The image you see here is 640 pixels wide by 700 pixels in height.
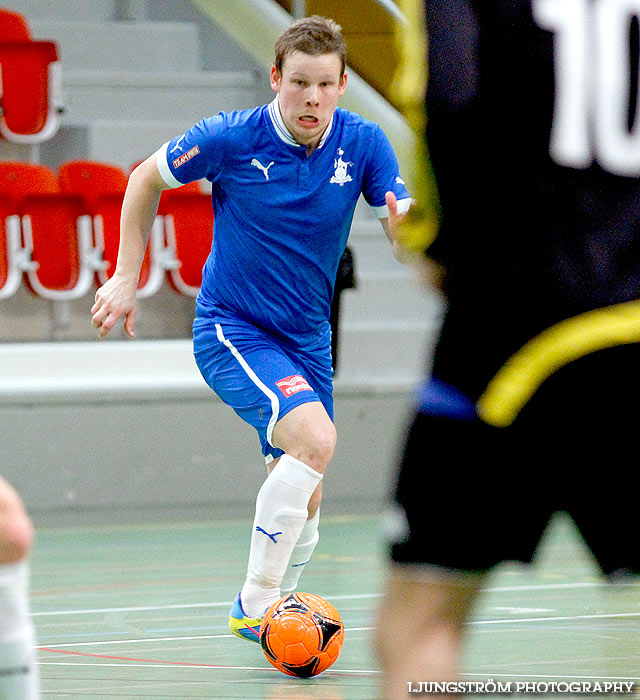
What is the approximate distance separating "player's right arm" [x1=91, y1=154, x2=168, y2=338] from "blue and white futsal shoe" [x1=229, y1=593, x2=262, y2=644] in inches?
36.1

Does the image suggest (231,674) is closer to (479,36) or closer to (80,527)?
(479,36)

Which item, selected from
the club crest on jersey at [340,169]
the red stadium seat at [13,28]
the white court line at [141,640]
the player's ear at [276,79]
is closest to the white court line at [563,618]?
the white court line at [141,640]

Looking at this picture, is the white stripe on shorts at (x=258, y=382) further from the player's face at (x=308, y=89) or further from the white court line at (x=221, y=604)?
the white court line at (x=221, y=604)

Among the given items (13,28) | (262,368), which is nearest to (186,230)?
(13,28)

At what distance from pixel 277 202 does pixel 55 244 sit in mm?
4291

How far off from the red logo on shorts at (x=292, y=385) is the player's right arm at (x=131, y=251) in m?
0.48

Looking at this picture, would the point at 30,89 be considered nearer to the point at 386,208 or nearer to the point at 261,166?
the point at 261,166

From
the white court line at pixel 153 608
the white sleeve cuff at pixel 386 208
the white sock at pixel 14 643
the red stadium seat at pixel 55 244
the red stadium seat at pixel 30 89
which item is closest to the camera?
the white sock at pixel 14 643

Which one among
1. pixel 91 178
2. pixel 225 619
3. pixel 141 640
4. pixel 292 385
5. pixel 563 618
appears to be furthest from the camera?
pixel 91 178

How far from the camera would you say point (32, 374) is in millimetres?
7789

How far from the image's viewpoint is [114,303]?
12.5 feet

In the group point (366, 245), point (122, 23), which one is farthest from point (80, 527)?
point (122, 23)

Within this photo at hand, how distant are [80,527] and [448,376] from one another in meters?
6.20

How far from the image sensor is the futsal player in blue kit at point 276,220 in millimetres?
4016
